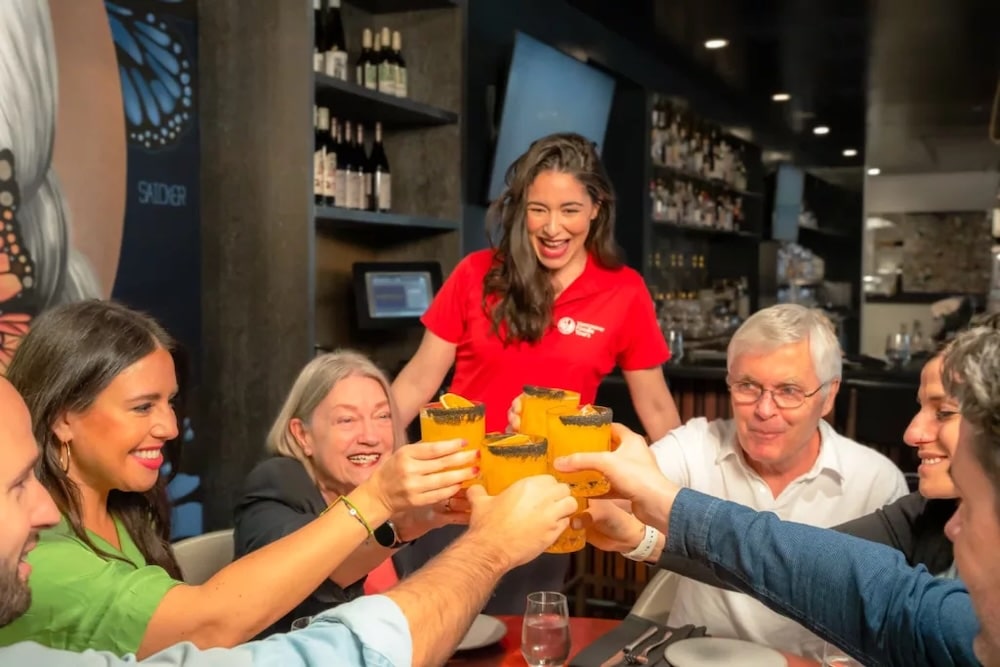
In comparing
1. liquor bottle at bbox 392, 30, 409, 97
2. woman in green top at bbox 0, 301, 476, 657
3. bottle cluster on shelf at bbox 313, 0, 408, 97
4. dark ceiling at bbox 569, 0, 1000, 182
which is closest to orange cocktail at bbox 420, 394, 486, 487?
woman in green top at bbox 0, 301, 476, 657

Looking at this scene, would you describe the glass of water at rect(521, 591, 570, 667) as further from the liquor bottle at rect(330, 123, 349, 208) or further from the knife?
the liquor bottle at rect(330, 123, 349, 208)

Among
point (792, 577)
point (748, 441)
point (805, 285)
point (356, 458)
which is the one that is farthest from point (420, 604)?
point (805, 285)

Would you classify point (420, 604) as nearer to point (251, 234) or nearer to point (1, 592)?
point (1, 592)

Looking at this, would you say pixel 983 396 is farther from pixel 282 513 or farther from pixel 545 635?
pixel 282 513

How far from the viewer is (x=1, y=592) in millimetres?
974

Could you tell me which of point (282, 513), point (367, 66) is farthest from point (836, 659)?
point (367, 66)

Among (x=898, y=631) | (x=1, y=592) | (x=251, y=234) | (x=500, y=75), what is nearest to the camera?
(x=1, y=592)

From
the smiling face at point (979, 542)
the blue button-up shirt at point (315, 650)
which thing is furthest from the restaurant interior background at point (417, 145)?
the smiling face at point (979, 542)

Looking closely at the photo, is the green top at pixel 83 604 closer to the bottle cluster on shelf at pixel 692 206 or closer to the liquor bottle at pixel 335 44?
the liquor bottle at pixel 335 44

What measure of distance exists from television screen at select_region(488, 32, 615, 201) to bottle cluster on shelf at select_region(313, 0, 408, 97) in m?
0.71

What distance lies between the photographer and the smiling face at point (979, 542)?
3.24ft

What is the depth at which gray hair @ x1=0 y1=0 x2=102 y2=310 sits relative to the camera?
2.55m

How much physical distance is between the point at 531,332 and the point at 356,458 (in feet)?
2.42

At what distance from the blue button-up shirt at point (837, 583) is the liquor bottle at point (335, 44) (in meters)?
2.56
